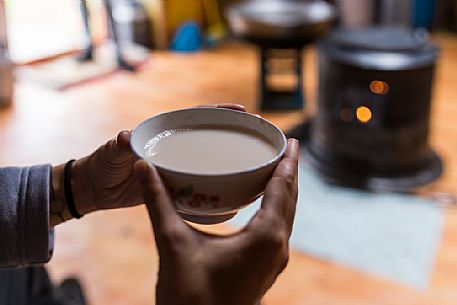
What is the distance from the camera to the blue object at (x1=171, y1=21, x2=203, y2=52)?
4.29 m

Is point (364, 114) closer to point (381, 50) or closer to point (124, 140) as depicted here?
point (381, 50)

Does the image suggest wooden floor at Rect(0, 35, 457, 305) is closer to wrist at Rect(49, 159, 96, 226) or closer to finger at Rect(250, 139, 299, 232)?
wrist at Rect(49, 159, 96, 226)

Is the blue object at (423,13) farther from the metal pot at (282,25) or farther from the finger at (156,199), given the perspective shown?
the finger at (156,199)

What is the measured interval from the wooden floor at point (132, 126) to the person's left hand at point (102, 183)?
886 millimetres

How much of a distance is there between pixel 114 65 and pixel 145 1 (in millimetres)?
695

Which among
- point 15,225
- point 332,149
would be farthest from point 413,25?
point 15,225

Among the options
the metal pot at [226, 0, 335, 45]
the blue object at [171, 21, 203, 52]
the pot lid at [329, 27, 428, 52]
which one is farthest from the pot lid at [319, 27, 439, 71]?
the blue object at [171, 21, 203, 52]

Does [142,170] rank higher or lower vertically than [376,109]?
higher

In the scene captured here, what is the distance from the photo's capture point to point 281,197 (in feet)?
2.02

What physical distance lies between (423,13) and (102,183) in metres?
4.39

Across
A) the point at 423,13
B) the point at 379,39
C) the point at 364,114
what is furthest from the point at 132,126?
the point at 423,13

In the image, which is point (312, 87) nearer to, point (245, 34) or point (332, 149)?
point (245, 34)

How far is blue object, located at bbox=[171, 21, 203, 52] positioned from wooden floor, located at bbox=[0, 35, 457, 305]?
0.12 m

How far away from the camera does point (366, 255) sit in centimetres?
194
